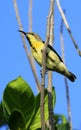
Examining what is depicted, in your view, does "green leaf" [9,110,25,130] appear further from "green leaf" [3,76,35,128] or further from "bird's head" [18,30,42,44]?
"bird's head" [18,30,42,44]

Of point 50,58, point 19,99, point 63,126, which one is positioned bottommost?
point 63,126

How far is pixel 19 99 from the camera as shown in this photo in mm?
1438

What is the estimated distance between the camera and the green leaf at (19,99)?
1389mm

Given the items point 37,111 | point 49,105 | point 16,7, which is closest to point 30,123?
point 37,111

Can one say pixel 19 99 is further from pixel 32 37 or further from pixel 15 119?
pixel 32 37

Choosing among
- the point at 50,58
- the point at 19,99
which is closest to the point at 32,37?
the point at 50,58

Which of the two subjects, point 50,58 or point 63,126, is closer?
point 63,126

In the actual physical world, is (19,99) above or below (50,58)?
below

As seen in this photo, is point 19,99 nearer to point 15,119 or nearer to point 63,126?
point 15,119

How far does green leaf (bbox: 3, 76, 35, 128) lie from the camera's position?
1.39 metres

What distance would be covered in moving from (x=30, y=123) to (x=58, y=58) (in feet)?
1.86

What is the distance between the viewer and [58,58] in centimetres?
196

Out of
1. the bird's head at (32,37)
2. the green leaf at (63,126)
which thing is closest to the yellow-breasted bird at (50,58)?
the bird's head at (32,37)

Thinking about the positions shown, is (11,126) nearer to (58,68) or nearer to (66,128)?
(66,128)
